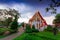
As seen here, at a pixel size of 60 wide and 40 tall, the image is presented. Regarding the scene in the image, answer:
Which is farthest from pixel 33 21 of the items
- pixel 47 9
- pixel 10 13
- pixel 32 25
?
pixel 47 9

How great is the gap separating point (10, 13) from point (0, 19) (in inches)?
84.3

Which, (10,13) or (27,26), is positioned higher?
(10,13)

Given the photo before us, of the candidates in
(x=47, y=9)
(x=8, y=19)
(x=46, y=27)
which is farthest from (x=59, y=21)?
(x=47, y=9)

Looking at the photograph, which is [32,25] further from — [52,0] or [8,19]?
[52,0]

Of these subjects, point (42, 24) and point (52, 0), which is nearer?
point (52, 0)

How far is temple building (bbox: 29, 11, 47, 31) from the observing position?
35.7 m

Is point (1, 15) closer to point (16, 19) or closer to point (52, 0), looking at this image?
Result: point (16, 19)

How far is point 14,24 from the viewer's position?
101ft

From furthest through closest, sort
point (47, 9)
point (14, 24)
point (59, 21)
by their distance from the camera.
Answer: point (59, 21), point (14, 24), point (47, 9)

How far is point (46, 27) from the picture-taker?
36.9 meters

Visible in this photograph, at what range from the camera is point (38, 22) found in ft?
119

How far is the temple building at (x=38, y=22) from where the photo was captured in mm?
35719

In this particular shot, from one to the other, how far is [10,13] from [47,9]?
29.9 metres

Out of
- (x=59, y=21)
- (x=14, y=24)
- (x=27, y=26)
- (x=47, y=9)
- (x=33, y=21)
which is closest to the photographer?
(x=47, y=9)
